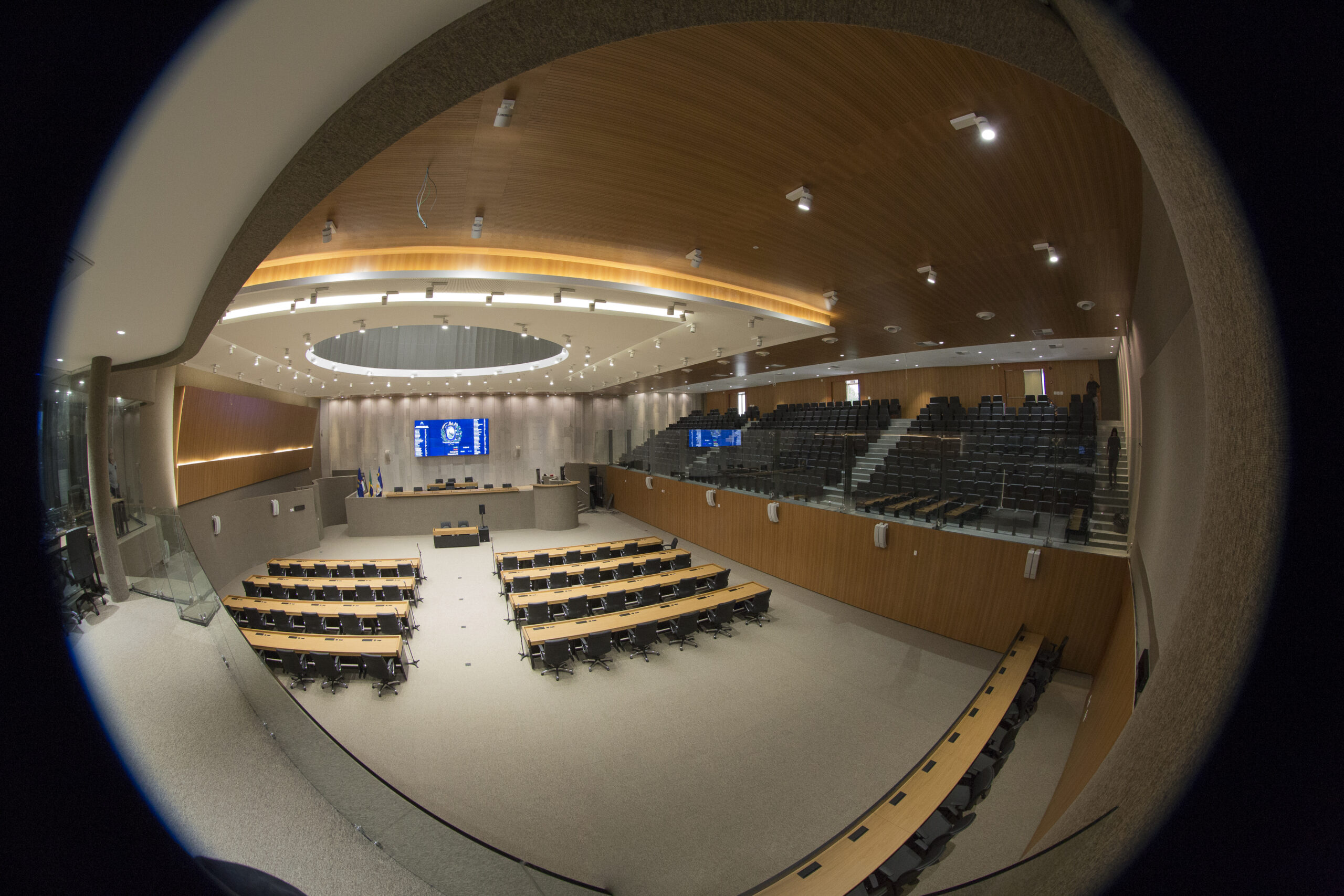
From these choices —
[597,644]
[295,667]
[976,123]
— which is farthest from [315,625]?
[976,123]

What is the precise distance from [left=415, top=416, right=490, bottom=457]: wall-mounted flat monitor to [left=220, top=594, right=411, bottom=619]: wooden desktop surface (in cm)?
1176

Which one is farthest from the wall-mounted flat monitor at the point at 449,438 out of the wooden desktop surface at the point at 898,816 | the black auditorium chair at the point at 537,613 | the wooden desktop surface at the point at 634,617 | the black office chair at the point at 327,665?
the wooden desktop surface at the point at 898,816

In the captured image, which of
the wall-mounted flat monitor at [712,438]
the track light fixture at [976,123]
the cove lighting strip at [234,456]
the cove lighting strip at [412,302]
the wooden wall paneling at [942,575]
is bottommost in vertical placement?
the wooden wall paneling at [942,575]

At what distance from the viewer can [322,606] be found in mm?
7652

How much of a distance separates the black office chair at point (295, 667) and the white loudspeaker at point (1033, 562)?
32.6 feet

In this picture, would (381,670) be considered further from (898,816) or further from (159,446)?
(159,446)

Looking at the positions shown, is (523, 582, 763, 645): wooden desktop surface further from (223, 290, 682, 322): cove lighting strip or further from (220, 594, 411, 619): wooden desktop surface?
(223, 290, 682, 322): cove lighting strip

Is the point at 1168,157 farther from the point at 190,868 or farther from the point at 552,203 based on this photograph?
the point at 552,203

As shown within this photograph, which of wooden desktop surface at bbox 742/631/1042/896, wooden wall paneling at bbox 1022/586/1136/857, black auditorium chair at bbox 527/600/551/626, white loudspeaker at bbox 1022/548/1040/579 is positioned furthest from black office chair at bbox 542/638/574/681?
white loudspeaker at bbox 1022/548/1040/579

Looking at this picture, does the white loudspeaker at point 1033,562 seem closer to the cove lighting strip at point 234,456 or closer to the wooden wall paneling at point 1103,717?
the wooden wall paneling at point 1103,717

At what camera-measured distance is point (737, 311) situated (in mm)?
6863

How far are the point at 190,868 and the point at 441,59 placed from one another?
2.74 metres

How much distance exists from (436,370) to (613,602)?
1297 cm

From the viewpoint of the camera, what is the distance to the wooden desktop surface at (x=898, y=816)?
2.77 meters
